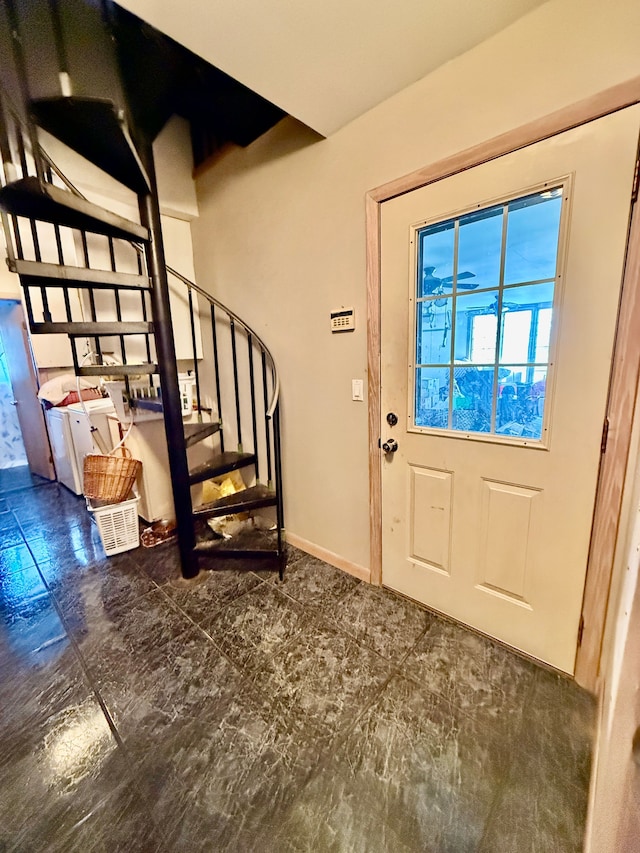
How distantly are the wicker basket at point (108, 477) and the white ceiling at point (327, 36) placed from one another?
220 centimetres

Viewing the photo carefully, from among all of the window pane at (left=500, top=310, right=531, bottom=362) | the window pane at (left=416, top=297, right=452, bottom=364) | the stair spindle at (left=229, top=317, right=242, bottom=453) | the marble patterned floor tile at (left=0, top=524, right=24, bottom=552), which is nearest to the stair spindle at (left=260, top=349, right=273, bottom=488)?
the stair spindle at (left=229, top=317, right=242, bottom=453)

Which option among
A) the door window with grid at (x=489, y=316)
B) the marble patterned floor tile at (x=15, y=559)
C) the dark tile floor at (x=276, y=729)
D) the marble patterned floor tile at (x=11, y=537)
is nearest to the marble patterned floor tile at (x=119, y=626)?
the dark tile floor at (x=276, y=729)

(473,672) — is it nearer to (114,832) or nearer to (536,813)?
(536,813)

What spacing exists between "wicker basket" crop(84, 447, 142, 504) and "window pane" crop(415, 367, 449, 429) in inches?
79.0

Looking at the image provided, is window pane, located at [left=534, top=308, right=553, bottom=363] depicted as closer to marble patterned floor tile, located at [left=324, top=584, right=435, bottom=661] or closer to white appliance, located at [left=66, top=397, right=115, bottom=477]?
marble patterned floor tile, located at [left=324, top=584, right=435, bottom=661]

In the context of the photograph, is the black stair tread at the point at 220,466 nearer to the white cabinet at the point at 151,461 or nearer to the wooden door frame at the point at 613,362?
the white cabinet at the point at 151,461

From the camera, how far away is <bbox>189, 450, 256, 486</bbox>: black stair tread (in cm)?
221

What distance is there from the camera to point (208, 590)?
204 cm

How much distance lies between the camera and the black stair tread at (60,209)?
1378 millimetres

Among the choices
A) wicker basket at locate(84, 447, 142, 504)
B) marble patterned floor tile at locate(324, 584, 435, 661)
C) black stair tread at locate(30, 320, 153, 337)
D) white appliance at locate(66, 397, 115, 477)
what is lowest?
marble patterned floor tile at locate(324, 584, 435, 661)

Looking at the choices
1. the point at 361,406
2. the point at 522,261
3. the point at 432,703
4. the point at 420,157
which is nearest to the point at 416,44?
the point at 420,157

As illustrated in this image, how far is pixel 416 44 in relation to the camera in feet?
4.23

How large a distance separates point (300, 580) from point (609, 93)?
2.47 metres

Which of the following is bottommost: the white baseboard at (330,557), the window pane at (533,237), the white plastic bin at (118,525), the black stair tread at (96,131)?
the white baseboard at (330,557)
